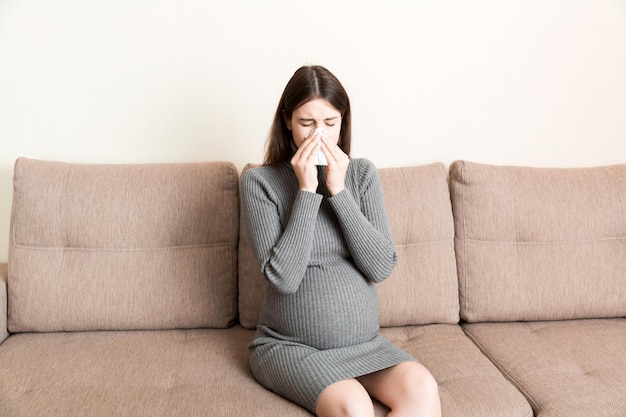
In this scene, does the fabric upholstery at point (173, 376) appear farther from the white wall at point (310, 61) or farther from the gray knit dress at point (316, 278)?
the white wall at point (310, 61)

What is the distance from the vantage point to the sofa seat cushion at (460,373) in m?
1.48

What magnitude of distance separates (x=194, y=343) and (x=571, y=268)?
4.20 feet

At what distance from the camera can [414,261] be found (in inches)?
78.4

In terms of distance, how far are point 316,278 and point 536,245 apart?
2.82 feet

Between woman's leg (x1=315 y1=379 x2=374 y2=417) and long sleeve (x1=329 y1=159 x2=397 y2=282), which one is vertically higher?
long sleeve (x1=329 y1=159 x2=397 y2=282)

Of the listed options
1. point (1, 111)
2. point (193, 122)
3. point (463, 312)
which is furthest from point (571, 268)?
point (1, 111)

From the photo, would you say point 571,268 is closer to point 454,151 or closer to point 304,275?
point 454,151

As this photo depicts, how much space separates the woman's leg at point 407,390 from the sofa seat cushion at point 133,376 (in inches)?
7.9

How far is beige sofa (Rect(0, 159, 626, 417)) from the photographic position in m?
1.77

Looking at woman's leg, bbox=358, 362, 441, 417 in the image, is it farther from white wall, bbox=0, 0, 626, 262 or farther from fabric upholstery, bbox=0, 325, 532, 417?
white wall, bbox=0, 0, 626, 262

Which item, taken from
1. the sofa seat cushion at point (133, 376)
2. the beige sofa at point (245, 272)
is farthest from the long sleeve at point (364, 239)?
the sofa seat cushion at point (133, 376)

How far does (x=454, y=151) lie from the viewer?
91.2 inches

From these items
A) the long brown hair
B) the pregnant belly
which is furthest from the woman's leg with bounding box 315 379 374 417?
the long brown hair

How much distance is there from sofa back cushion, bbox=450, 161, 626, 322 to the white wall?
0.32 m
